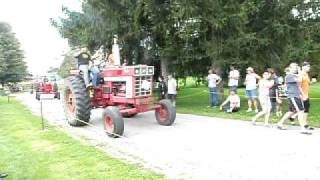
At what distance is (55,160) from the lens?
9.62 m

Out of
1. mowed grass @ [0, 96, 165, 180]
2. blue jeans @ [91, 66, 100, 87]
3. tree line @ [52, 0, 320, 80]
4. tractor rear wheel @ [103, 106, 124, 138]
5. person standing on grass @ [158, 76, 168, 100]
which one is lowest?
mowed grass @ [0, 96, 165, 180]

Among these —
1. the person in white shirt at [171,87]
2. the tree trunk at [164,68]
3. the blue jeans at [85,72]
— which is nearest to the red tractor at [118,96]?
the blue jeans at [85,72]

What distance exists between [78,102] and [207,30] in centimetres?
806

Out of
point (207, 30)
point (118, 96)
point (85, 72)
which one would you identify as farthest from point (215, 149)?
point (207, 30)

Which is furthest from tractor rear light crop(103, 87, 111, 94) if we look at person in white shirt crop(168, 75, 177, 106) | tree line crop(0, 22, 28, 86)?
tree line crop(0, 22, 28, 86)

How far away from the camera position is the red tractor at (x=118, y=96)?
13.5 meters

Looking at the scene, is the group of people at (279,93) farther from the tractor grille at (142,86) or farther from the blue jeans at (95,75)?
the blue jeans at (95,75)

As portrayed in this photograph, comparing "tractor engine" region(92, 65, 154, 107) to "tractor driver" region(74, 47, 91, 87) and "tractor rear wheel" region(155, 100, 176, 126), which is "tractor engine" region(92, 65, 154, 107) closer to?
"tractor driver" region(74, 47, 91, 87)

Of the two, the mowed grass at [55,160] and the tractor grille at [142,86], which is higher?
the tractor grille at [142,86]

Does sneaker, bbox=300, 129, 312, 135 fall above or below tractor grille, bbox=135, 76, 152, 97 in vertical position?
below

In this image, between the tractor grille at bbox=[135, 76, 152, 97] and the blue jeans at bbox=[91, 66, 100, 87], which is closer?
the tractor grille at bbox=[135, 76, 152, 97]

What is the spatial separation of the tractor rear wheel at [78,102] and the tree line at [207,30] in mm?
6176

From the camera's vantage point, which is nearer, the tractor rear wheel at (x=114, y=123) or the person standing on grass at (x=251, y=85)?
the tractor rear wheel at (x=114, y=123)

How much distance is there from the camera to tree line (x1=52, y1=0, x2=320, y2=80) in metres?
19.5
